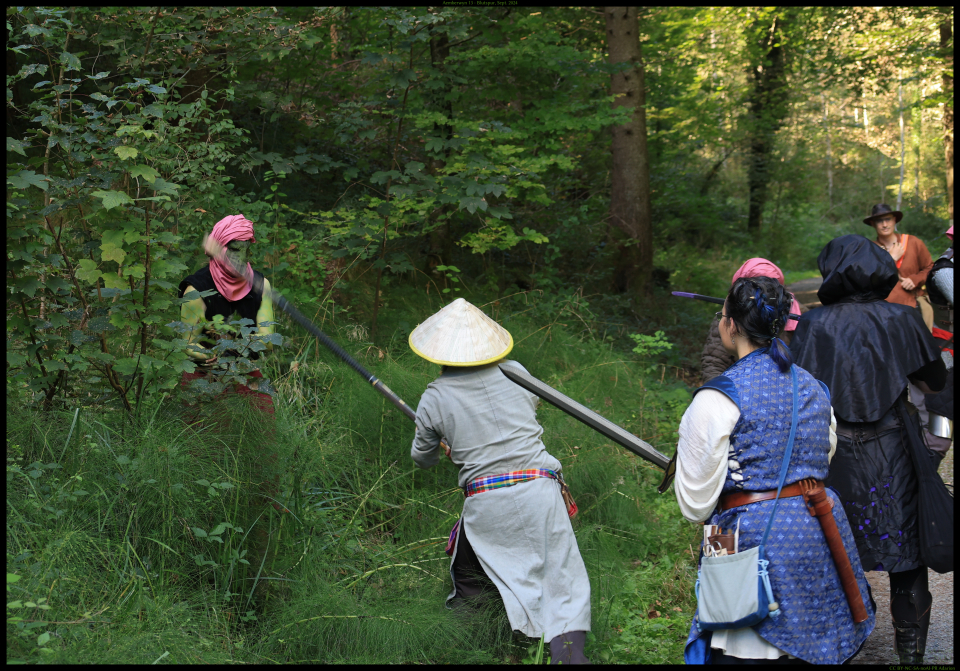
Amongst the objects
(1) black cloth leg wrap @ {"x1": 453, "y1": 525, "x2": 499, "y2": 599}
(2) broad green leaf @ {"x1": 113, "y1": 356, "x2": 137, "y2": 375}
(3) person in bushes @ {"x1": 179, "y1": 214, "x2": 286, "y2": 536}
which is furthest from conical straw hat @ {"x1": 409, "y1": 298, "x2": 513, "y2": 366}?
(2) broad green leaf @ {"x1": 113, "y1": 356, "x2": 137, "y2": 375}

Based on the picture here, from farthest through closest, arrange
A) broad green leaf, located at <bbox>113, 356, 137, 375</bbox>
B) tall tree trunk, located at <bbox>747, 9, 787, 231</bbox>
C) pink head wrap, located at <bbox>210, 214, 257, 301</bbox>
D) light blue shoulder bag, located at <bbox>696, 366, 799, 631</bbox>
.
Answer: tall tree trunk, located at <bbox>747, 9, 787, 231</bbox> < pink head wrap, located at <bbox>210, 214, 257, 301</bbox> < broad green leaf, located at <bbox>113, 356, 137, 375</bbox> < light blue shoulder bag, located at <bbox>696, 366, 799, 631</bbox>

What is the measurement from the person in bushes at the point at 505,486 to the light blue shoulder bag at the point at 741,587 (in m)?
0.90

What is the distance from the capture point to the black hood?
11.0 feet

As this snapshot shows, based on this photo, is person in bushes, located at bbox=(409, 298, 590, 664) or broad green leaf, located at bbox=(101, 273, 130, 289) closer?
person in bushes, located at bbox=(409, 298, 590, 664)

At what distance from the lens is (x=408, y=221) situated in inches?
255

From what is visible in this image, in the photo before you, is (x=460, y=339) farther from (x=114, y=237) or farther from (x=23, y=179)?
(x=23, y=179)

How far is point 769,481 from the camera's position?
2.45 m

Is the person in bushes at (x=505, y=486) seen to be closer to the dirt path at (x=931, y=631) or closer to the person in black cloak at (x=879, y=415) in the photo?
the person in black cloak at (x=879, y=415)

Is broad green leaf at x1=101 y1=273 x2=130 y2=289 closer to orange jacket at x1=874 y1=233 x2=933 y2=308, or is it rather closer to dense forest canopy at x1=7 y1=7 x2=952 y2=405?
dense forest canopy at x1=7 y1=7 x2=952 y2=405

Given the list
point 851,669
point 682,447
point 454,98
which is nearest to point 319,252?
point 454,98

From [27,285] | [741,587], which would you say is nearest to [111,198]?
[27,285]

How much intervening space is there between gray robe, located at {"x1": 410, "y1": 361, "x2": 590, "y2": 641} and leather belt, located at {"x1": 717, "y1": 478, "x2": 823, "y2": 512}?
1.02 meters

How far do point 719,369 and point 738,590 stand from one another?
8.12 feet

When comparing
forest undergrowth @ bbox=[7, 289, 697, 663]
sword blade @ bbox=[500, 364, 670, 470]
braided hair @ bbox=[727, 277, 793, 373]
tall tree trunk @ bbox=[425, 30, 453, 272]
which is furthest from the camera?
tall tree trunk @ bbox=[425, 30, 453, 272]
